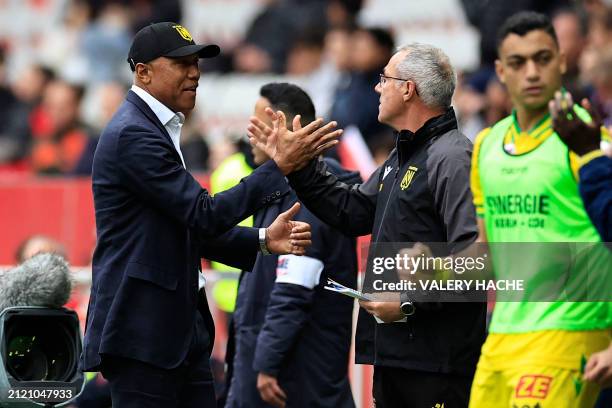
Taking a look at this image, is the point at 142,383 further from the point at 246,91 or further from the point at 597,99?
the point at 246,91

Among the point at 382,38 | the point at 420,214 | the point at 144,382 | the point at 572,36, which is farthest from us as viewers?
the point at 382,38

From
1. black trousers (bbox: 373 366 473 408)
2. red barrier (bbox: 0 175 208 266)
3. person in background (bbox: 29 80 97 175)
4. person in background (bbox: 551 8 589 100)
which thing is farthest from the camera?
person in background (bbox: 29 80 97 175)

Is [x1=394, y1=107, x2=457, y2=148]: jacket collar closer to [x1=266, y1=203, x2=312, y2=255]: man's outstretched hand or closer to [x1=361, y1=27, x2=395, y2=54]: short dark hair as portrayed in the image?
[x1=266, y1=203, x2=312, y2=255]: man's outstretched hand

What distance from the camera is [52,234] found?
13.3m

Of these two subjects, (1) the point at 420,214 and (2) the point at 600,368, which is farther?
(1) the point at 420,214

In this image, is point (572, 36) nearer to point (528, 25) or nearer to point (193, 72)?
point (528, 25)

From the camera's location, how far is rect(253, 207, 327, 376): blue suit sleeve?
7.79 meters

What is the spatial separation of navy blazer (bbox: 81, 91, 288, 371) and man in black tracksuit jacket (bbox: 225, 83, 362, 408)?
1.31 metres

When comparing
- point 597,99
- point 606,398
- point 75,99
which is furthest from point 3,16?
point 606,398

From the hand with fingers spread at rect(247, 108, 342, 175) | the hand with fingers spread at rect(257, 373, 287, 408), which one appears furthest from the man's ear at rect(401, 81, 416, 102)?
the hand with fingers spread at rect(257, 373, 287, 408)

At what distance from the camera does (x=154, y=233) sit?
253 inches

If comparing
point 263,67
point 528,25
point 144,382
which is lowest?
point 144,382

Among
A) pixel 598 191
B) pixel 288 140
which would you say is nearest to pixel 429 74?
pixel 288 140

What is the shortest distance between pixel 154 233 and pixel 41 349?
3.80ft
